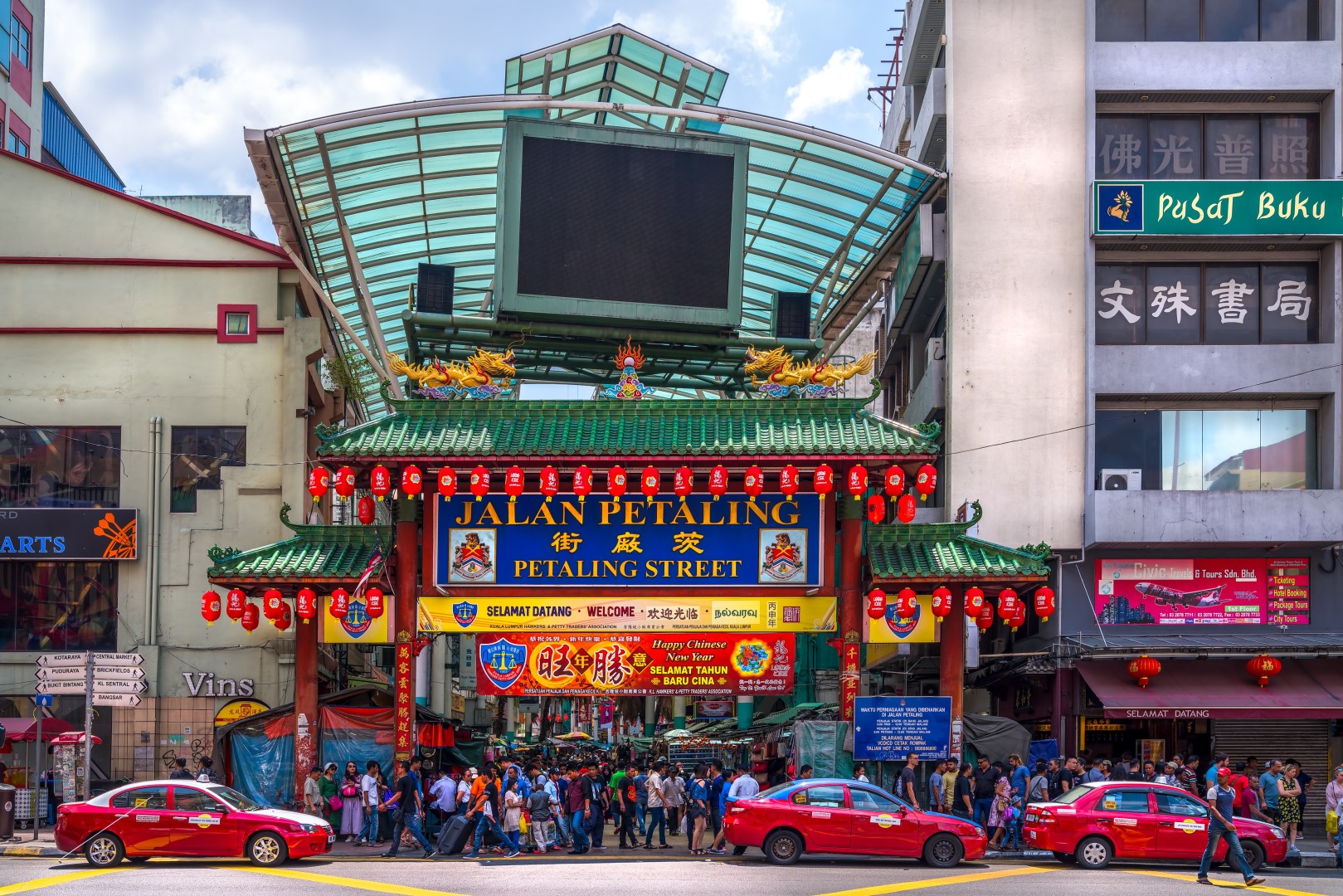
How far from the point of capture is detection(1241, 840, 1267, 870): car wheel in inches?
995

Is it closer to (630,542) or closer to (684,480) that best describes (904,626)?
(684,480)

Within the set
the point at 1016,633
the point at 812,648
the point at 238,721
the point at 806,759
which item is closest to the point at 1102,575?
the point at 1016,633

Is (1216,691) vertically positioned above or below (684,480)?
below

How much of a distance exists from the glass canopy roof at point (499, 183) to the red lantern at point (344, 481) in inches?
296

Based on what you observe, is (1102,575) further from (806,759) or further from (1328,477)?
(806,759)

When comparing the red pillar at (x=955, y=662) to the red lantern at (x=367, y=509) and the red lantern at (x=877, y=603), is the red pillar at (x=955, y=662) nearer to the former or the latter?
the red lantern at (x=877, y=603)

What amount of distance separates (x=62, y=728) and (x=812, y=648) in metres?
24.3

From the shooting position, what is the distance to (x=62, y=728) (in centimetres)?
3219

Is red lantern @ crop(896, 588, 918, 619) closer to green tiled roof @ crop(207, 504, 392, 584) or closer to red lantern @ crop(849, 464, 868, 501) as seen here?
red lantern @ crop(849, 464, 868, 501)

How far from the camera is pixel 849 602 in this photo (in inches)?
1131

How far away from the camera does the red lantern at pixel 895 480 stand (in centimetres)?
2803

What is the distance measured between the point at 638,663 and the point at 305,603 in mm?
6240

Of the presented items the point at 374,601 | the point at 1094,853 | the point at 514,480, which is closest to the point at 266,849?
the point at 374,601

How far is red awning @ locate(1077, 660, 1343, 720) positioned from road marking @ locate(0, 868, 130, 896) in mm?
19721
